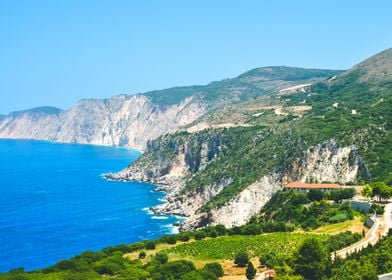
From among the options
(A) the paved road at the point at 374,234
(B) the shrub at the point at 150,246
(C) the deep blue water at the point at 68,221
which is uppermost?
(A) the paved road at the point at 374,234

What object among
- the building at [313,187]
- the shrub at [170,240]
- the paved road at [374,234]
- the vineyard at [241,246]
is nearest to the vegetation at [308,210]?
the building at [313,187]

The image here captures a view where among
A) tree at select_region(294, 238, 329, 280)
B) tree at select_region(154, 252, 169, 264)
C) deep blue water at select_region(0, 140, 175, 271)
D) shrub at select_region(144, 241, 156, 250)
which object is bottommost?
deep blue water at select_region(0, 140, 175, 271)

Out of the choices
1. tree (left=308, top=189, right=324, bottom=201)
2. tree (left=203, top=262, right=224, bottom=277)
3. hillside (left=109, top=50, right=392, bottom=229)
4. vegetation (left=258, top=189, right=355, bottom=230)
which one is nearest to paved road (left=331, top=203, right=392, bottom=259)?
vegetation (left=258, top=189, right=355, bottom=230)

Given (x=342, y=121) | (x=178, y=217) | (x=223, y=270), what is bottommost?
(x=178, y=217)

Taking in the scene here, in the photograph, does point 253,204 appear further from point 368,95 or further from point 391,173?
point 368,95

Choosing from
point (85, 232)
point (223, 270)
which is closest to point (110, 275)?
point (223, 270)

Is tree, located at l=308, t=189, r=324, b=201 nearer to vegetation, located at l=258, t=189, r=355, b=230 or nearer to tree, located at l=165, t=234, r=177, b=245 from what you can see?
vegetation, located at l=258, t=189, r=355, b=230

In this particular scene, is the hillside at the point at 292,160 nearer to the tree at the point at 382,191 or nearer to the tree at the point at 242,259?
the tree at the point at 382,191
